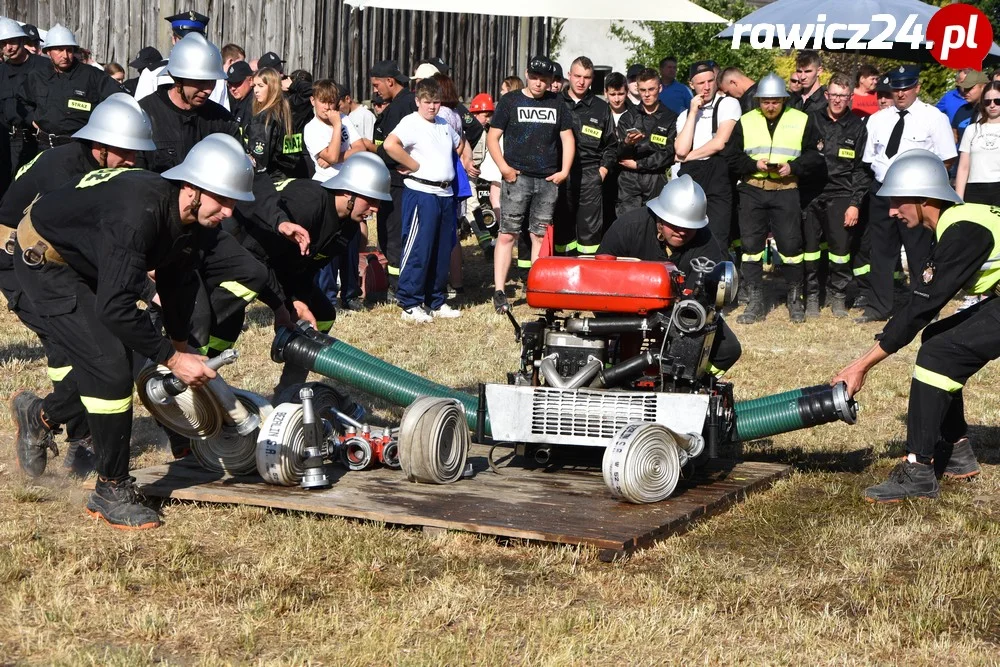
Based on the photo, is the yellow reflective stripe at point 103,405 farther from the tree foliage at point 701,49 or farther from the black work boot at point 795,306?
the tree foliage at point 701,49

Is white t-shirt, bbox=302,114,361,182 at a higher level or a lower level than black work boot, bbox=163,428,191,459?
higher

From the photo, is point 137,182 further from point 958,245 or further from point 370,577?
point 958,245

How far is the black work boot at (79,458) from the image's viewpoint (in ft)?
22.4

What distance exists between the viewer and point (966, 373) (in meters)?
6.39

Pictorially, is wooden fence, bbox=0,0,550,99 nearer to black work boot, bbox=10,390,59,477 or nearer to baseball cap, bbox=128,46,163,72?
baseball cap, bbox=128,46,163,72

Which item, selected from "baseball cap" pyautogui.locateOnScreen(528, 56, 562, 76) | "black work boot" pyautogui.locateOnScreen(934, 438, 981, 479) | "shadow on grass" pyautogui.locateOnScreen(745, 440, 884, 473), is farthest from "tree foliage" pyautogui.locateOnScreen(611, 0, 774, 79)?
"black work boot" pyautogui.locateOnScreen(934, 438, 981, 479)

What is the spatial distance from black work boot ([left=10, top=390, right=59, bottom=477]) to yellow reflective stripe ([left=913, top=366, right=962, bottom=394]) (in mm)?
4478

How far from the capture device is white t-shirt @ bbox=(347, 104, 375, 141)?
547 inches

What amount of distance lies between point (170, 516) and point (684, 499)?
2434 mm

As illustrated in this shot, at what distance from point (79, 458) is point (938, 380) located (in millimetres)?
4510

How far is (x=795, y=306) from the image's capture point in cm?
1226

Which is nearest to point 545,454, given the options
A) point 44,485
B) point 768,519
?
point 768,519

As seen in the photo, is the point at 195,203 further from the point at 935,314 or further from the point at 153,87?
the point at 153,87

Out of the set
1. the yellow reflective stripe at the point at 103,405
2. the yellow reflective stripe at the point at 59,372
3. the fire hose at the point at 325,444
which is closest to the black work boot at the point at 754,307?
the fire hose at the point at 325,444
